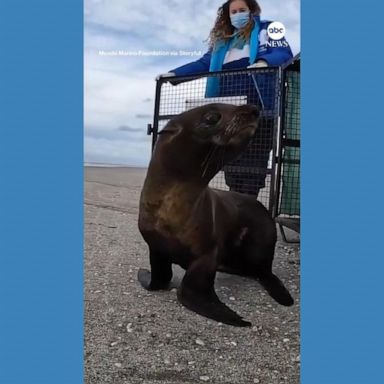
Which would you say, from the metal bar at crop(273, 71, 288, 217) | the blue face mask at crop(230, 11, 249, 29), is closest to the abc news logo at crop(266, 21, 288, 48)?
the blue face mask at crop(230, 11, 249, 29)

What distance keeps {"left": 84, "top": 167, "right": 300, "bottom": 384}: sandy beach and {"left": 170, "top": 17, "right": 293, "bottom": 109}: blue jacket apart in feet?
1.76

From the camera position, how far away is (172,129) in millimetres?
2592

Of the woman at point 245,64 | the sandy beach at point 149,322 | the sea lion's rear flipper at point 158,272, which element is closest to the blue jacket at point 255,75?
the woman at point 245,64

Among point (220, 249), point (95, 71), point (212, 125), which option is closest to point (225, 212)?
point (220, 249)

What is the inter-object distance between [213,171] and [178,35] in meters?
0.60

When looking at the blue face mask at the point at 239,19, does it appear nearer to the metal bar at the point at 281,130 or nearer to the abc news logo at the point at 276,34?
the abc news logo at the point at 276,34

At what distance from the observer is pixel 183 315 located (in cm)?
249

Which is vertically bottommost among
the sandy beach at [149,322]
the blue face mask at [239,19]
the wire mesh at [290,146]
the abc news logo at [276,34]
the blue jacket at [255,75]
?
the sandy beach at [149,322]

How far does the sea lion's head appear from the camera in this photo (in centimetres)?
247

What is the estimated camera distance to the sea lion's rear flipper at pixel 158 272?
2.75 m

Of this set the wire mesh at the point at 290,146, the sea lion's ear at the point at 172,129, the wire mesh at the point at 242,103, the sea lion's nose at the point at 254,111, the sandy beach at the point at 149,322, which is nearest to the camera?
the sandy beach at the point at 149,322

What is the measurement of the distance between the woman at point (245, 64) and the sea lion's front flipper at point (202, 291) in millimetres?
510

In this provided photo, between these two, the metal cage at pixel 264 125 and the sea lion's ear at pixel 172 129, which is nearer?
the sea lion's ear at pixel 172 129

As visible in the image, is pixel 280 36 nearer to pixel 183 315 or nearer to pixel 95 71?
pixel 95 71
